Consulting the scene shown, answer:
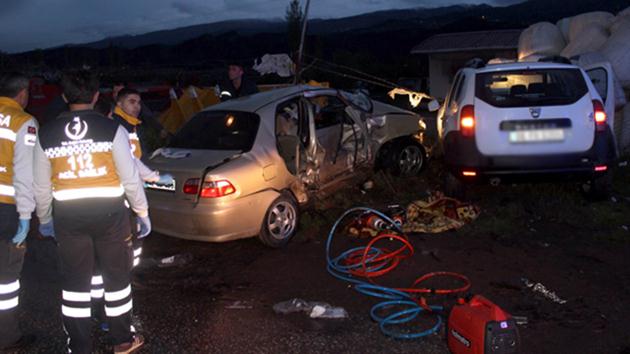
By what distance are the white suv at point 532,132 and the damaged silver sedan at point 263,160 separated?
62.4 inches

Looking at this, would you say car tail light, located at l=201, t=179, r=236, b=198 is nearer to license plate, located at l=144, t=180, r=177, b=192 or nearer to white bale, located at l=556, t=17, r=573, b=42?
license plate, located at l=144, t=180, r=177, b=192

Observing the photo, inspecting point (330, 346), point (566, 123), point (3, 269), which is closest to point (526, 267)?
point (566, 123)

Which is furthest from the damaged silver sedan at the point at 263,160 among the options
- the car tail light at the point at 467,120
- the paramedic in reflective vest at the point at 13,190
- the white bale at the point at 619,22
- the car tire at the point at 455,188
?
the white bale at the point at 619,22

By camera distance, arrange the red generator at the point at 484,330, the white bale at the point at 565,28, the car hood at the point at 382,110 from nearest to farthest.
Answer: the red generator at the point at 484,330 < the car hood at the point at 382,110 < the white bale at the point at 565,28

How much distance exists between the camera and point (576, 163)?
6738 mm

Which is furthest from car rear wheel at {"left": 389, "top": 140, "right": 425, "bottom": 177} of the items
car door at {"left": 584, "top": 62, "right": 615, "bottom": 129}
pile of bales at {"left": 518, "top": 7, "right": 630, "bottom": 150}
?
pile of bales at {"left": 518, "top": 7, "right": 630, "bottom": 150}

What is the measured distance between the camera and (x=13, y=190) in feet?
14.6

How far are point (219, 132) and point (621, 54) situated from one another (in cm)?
716

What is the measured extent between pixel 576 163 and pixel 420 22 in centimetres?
7465

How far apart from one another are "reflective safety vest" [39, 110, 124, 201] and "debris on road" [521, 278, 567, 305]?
A: 355cm

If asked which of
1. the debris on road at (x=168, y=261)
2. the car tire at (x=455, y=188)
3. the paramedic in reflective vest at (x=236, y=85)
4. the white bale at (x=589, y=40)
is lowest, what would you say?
the debris on road at (x=168, y=261)

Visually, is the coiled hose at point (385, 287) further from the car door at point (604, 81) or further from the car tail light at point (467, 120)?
the car door at point (604, 81)

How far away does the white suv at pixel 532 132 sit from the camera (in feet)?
22.0

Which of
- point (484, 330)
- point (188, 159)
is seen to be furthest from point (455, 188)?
point (484, 330)
